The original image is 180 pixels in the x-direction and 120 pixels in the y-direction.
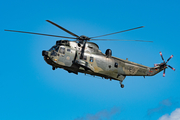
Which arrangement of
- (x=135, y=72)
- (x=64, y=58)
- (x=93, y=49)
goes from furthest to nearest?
(x=135, y=72) → (x=93, y=49) → (x=64, y=58)

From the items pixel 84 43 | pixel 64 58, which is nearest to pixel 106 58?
pixel 84 43

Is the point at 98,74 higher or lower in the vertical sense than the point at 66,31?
lower

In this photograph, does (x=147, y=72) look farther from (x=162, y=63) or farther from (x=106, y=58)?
(x=106, y=58)

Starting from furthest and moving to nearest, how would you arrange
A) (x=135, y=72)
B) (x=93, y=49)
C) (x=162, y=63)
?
(x=162, y=63), (x=135, y=72), (x=93, y=49)

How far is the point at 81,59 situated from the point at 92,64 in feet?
7.44

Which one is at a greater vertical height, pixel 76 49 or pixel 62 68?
pixel 76 49

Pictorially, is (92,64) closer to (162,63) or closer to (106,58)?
(106,58)

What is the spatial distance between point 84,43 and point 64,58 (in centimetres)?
482

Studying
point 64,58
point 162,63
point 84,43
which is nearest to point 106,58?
point 84,43

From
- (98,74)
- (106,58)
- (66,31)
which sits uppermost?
(66,31)

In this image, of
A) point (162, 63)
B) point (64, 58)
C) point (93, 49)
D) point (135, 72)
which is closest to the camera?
point (64, 58)

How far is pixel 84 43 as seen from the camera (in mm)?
40938

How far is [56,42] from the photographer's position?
133 ft

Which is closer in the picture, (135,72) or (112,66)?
(112,66)
